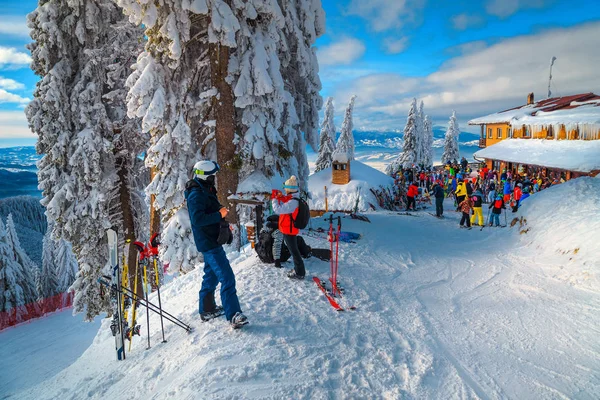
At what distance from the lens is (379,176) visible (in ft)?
109

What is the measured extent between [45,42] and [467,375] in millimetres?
16470

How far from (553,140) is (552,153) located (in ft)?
10.8

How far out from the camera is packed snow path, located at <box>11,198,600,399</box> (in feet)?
12.3

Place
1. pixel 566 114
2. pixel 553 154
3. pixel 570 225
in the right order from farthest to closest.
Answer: pixel 566 114
pixel 553 154
pixel 570 225

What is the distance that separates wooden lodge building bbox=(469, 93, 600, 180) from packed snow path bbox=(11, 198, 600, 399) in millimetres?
17715

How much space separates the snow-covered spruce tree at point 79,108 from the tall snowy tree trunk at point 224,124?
5363 mm

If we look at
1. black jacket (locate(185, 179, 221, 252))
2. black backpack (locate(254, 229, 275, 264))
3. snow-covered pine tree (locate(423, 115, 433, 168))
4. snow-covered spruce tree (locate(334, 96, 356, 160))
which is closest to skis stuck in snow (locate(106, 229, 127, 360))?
black jacket (locate(185, 179, 221, 252))

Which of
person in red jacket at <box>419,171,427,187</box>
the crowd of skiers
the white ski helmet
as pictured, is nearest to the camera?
the white ski helmet

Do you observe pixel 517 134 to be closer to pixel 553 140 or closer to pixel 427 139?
pixel 553 140

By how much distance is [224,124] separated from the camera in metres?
10.1

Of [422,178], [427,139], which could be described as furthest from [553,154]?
[427,139]

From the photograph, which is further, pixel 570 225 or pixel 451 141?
pixel 451 141

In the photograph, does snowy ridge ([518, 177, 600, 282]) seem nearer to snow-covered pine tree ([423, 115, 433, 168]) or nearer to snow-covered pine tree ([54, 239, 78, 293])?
snow-covered pine tree ([54, 239, 78, 293])

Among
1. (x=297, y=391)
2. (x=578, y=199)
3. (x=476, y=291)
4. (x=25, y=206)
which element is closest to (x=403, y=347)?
(x=297, y=391)
